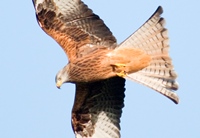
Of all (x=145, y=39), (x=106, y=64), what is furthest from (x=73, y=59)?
(x=145, y=39)

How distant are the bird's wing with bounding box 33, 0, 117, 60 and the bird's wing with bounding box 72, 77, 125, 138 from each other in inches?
28.8

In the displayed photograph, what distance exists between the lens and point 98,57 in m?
11.8

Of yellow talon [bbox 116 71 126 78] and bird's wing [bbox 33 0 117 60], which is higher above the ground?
bird's wing [bbox 33 0 117 60]

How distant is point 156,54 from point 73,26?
5.46 ft

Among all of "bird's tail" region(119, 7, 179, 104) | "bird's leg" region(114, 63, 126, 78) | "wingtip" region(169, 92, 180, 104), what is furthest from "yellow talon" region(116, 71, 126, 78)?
"wingtip" region(169, 92, 180, 104)

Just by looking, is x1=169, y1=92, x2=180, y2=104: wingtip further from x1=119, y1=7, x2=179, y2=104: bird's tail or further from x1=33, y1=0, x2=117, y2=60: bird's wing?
x1=33, y1=0, x2=117, y2=60: bird's wing

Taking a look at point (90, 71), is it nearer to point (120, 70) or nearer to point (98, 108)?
point (120, 70)

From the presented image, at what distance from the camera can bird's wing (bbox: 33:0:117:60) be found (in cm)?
1195

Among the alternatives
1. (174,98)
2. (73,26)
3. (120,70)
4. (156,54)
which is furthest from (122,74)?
(73,26)

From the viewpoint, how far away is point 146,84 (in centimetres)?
1157

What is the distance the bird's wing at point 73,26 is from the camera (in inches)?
470

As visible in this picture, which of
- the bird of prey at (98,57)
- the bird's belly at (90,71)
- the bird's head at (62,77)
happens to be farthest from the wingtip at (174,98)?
the bird's head at (62,77)

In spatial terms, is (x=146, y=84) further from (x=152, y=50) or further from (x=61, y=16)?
(x=61, y=16)

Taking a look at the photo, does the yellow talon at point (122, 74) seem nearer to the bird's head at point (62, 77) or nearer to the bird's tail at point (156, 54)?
the bird's tail at point (156, 54)
